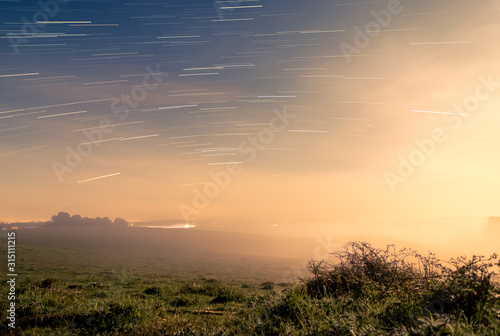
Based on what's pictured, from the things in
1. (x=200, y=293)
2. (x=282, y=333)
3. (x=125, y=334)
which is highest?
(x=282, y=333)

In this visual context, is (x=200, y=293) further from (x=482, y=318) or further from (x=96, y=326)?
(x=482, y=318)

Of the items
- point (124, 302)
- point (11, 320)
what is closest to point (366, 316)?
point (124, 302)

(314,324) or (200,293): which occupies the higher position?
(314,324)

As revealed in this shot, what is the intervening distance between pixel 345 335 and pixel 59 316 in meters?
8.52

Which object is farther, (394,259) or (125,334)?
(394,259)

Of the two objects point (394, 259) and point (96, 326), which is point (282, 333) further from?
point (394, 259)

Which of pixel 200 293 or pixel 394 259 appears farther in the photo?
pixel 200 293

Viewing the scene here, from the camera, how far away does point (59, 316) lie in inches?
374

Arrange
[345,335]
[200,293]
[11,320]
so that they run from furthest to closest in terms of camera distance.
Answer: [200,293], [11,320], [345,335]

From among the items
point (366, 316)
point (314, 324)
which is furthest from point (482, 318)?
point (314, 324)

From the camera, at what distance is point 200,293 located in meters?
18.5

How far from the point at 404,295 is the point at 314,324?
159 inches

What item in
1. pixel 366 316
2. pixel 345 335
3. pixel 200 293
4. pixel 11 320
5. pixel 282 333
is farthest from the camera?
pixel 200 293

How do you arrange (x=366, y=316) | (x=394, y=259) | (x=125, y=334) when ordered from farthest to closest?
(x=394, y=259) < (x=125, y=334) < (x=366, y=316)
